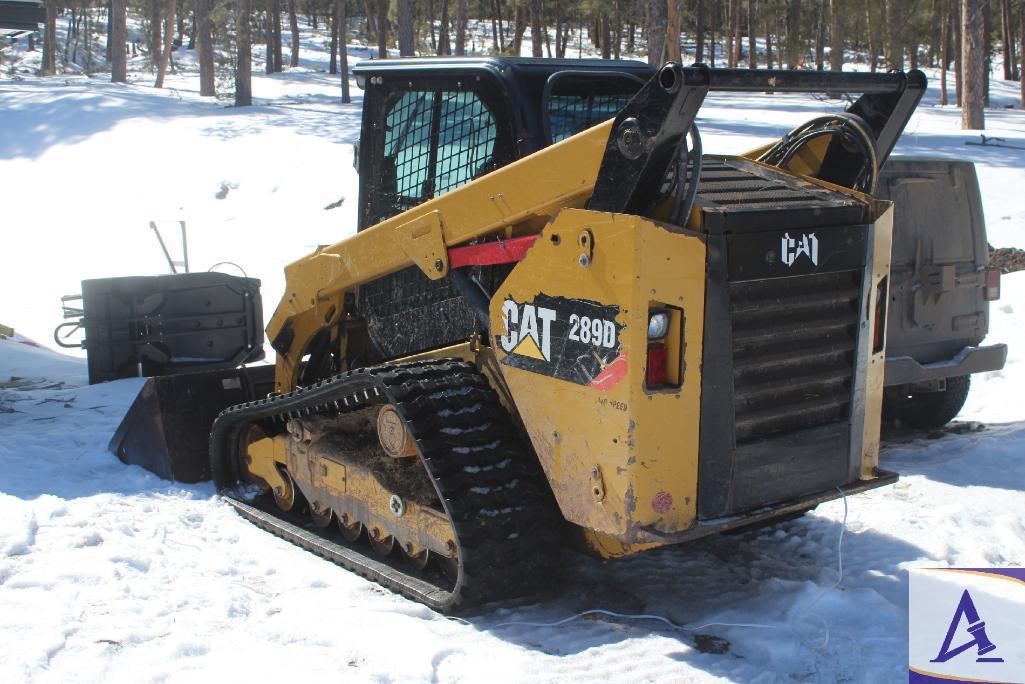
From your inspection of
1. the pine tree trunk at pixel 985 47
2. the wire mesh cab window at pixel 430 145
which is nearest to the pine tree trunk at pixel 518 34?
the pine tree trunk at pixel 985 47

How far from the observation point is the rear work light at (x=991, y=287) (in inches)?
292

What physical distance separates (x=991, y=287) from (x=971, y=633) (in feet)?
13.7

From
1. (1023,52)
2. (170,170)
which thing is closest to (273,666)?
(170,170)

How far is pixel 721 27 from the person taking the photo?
49094mm

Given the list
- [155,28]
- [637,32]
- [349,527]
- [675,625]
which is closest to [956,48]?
[637,32]

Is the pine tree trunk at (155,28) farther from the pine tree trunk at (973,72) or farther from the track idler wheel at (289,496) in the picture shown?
the track idler wheel at (289,496)

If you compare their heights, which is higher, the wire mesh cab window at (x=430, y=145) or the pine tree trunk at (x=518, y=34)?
the pine tree trunk at (x=518, y=34)

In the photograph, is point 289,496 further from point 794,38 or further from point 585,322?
point 794,38

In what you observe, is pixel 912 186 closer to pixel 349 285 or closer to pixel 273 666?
pixel 349 285

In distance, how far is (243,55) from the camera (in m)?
25.7

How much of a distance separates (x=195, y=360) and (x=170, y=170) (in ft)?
39.3

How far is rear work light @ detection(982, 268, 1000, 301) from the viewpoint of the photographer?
7422 mm

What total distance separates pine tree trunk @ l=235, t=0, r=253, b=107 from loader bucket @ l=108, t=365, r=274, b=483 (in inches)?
814

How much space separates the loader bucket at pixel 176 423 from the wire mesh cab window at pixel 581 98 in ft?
9.61
